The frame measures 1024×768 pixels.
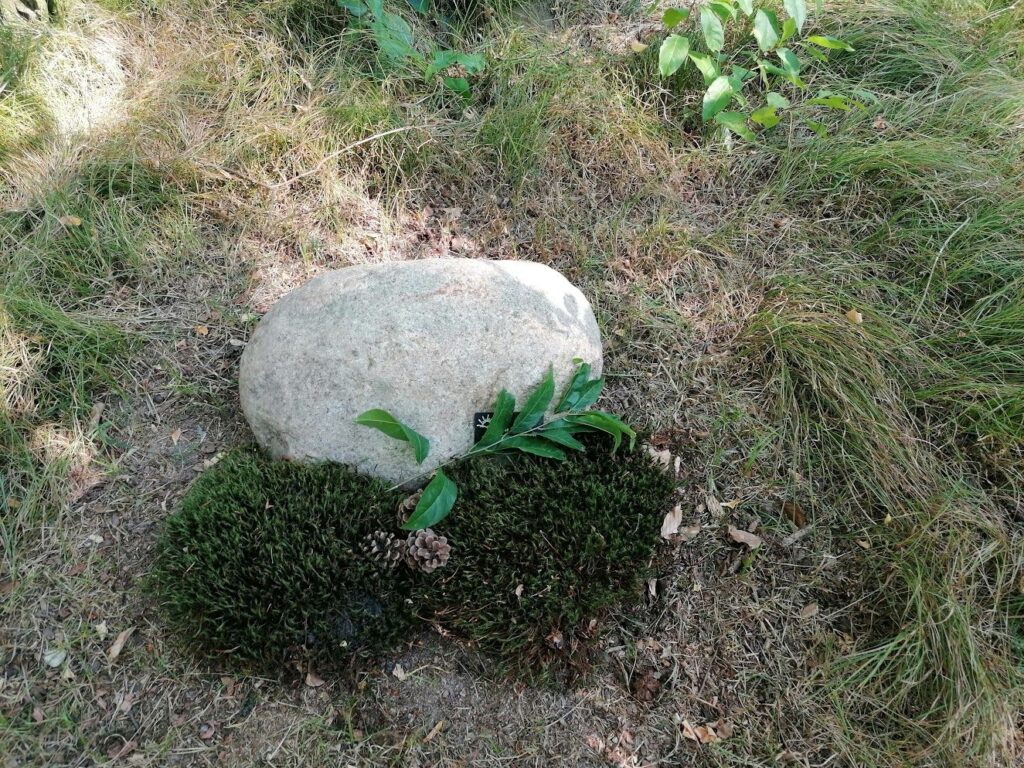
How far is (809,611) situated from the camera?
255 cm

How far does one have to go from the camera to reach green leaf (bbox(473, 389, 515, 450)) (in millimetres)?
2492

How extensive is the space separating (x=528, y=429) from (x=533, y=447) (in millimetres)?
80

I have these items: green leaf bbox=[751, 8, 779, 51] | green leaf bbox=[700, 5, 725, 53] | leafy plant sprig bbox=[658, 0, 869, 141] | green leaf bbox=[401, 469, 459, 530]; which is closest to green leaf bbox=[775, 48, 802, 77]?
leafy plant sprig bbox=[658, 0, 869, 141]

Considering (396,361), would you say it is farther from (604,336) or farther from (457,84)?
(457,84)

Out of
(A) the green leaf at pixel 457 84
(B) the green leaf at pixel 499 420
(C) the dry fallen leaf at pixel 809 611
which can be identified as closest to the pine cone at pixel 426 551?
(B) the green leaf at pixel 499 420

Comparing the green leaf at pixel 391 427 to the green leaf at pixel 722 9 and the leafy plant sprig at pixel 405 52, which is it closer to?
the leafy plant sprig at pixel 405 52

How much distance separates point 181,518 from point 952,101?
4.30 m

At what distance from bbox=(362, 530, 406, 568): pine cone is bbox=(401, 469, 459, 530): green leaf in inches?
3.1

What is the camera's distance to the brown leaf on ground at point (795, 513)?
8.85 feet

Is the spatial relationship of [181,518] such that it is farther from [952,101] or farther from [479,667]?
[952,101]

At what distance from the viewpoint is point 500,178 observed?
356 cm

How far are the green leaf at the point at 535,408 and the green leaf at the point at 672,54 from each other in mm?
1854

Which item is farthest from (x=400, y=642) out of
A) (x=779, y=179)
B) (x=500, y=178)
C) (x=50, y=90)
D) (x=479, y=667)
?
(x=50, y=90)

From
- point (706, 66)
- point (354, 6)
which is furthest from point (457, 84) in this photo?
point (706, 66)
